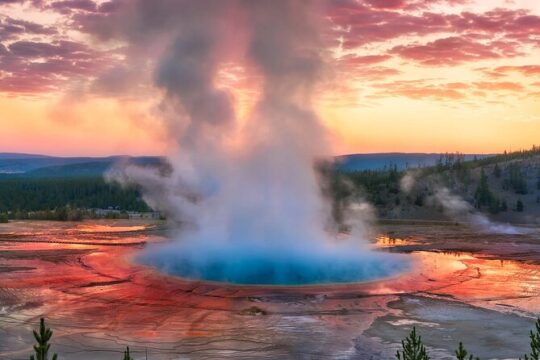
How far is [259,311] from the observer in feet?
50.4

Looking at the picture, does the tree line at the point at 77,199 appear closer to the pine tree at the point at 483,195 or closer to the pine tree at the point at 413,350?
the pine tree at the point at 483,195

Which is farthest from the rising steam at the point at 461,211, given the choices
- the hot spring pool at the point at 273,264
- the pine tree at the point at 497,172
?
the hot spring pool at the point at 273,264

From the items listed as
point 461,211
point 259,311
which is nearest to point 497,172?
point 461,211

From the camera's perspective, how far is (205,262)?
23750 millimetres

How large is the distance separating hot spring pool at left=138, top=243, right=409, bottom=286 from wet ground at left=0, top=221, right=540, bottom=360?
3.38 ft

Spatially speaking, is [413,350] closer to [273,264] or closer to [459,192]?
[273,264]

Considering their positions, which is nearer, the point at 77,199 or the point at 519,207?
the point at 519,207

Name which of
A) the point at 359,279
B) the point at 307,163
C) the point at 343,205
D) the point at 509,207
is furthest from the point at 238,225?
the point at 509,207

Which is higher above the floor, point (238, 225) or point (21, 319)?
point (238, 225)

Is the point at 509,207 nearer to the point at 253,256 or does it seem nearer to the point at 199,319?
the point at 253,256

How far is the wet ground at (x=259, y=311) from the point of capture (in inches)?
482

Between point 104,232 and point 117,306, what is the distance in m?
21.9

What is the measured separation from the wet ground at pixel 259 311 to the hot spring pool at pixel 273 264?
1.03 m

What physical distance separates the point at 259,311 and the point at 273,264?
8.03 m
